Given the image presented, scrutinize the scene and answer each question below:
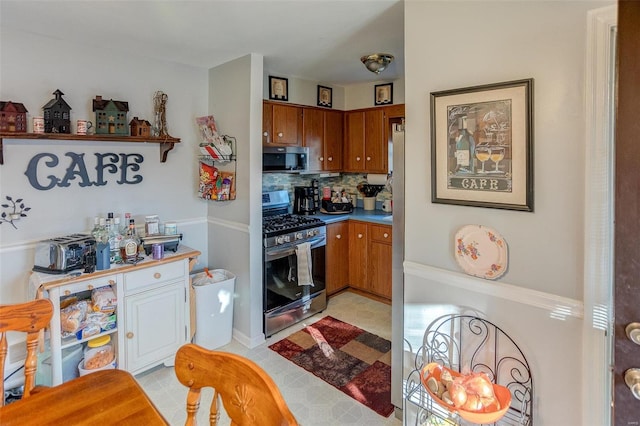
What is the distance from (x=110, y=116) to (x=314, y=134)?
6.51ft

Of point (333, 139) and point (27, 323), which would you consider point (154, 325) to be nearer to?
point (27, 323)

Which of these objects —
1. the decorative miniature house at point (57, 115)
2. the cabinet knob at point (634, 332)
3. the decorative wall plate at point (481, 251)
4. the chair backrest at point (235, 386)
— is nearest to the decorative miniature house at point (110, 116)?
the decorative miniature house at point (57, 115)

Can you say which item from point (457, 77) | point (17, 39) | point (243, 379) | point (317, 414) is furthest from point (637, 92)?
point (17, 39)

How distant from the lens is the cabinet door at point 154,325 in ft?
7.97

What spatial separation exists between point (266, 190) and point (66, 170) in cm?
179

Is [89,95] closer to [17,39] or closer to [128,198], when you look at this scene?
[17,39]

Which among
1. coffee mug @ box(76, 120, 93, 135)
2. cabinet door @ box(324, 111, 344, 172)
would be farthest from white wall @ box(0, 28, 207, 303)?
cabinet door @ box(324, 111, 344, 172)

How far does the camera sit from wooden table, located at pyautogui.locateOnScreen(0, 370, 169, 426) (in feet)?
3.42

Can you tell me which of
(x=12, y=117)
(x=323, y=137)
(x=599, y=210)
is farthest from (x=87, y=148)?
(x=599, y=210)

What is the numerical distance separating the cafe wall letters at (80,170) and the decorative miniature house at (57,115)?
193 mm

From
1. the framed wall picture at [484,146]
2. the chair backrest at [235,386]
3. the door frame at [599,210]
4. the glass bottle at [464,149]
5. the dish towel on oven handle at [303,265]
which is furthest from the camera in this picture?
the dish towel on oven handle at [303,265]

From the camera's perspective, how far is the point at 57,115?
7.86 ft

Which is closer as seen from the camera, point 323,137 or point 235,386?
point 235,386

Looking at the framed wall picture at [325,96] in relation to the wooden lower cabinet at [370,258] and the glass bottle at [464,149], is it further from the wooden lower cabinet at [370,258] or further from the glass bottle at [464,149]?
the glass bottle at [464,149]
